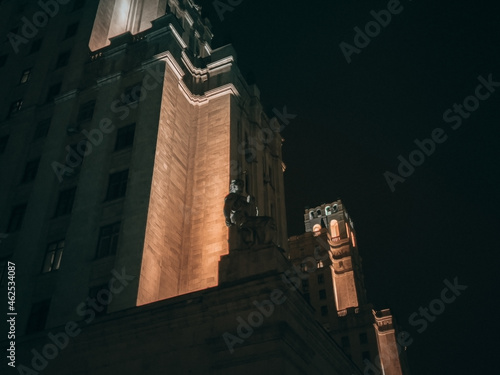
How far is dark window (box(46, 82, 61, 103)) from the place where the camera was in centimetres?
4116

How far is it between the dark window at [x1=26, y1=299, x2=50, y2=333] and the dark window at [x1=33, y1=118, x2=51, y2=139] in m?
14.7

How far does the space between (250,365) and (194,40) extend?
3587 cm

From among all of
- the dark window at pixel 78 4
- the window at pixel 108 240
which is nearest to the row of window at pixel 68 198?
the window at pixel 108 240

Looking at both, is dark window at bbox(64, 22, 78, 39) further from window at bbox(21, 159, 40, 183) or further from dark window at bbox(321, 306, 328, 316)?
dark window at bbox(321, 306, 328, 316)

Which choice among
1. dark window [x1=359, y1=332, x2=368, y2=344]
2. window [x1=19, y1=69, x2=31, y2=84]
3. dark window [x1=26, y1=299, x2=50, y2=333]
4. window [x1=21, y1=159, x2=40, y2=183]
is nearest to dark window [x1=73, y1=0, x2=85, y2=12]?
window [x1=19, y1=69, x2=31, y2=84]

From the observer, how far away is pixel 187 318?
22.2 meters

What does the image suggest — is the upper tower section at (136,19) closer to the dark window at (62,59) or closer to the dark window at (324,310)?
the dark window at (62,59)

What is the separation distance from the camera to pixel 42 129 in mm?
39625

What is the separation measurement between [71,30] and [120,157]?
18119 mm

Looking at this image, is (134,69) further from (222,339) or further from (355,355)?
(355,355)

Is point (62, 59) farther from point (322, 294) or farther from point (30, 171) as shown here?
point (322, 294)

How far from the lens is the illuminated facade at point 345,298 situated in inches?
3140

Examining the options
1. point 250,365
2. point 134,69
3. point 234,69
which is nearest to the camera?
point 250,365

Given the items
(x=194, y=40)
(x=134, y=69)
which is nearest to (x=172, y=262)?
(x=134, y=69)
